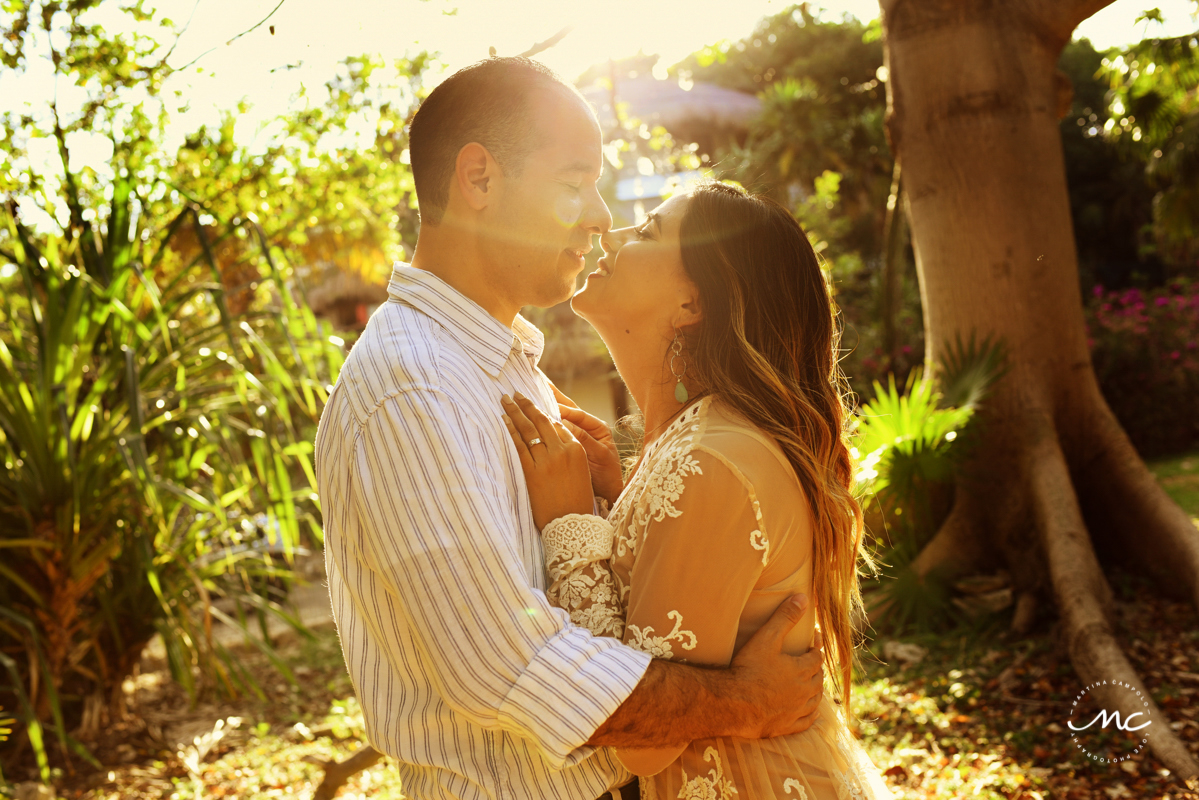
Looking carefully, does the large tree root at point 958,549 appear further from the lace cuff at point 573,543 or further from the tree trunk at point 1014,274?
the lace cuff at point 573,543

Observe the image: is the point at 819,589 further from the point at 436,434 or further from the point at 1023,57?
the point at 1023,57

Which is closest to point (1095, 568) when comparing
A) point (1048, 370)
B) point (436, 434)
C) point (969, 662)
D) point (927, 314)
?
point (969, 662)

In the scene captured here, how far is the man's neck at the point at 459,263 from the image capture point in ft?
5.61

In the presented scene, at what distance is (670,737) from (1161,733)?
2990 mm

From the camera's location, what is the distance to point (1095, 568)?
4.52m

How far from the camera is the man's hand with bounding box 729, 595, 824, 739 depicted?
152 centimetres

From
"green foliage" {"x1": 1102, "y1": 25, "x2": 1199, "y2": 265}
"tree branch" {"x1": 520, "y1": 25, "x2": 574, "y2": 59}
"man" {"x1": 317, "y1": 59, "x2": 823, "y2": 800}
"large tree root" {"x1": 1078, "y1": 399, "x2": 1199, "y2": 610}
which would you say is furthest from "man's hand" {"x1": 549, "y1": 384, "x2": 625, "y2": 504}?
"green foliage" {"x1": 1102, "y1": 25, "x2": 1199, "y2": 265}

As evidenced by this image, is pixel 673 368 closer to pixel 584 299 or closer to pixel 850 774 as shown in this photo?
pixel 584 299

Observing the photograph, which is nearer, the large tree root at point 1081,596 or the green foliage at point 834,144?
the large tree root at point 1081,596

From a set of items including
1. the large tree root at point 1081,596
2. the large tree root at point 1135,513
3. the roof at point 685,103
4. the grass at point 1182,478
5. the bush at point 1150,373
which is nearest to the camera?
the large tree root at point 1081,596

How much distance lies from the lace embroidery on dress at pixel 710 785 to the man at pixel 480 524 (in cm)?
10

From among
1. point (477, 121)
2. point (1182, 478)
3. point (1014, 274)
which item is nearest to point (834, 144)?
point (1182, 478)

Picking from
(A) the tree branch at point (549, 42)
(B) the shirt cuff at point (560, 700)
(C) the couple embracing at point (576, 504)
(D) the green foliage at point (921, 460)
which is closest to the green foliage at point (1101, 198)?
(D) the green foliage at point (921, 460)

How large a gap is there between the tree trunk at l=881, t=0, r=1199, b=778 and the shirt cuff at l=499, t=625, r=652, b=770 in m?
4.21
